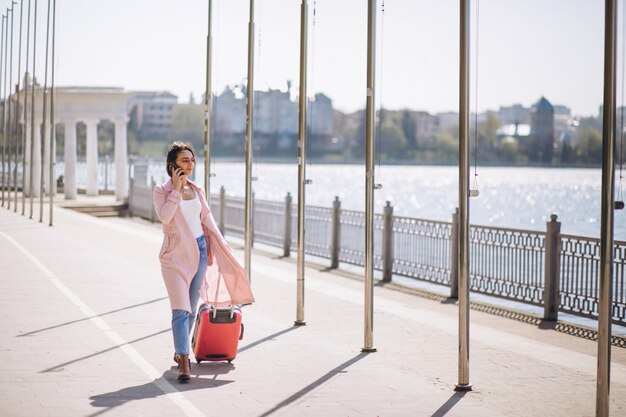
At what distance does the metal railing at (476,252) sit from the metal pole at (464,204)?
4.91 m

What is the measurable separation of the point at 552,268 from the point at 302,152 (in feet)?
12.5

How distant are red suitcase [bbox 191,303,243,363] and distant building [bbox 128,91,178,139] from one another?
473 feet

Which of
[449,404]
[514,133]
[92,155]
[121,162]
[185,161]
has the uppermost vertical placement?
[514,133]

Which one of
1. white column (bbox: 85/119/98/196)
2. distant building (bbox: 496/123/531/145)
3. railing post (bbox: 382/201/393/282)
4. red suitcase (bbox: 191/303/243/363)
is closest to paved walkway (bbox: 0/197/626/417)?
red suitcase (bbox: 191/303/243/363)

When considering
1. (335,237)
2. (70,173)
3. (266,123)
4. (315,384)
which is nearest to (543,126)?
(266,123)

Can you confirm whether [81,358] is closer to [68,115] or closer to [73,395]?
[73,395]

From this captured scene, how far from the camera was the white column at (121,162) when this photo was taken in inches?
2007

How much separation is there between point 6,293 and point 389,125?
519ft

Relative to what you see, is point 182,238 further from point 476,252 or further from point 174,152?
point 476,252

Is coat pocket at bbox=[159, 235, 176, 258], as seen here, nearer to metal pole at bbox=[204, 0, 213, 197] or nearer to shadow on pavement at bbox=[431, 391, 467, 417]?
shadow on pavement at bbox=[431, 391, 467, 417]

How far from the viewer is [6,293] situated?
15.9 m

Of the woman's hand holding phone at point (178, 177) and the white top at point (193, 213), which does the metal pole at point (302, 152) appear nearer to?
the white top at point (193, 213)

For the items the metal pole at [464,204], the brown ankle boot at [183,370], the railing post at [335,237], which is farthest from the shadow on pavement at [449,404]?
the railing post at [335,237]

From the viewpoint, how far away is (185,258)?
33.8 feet
